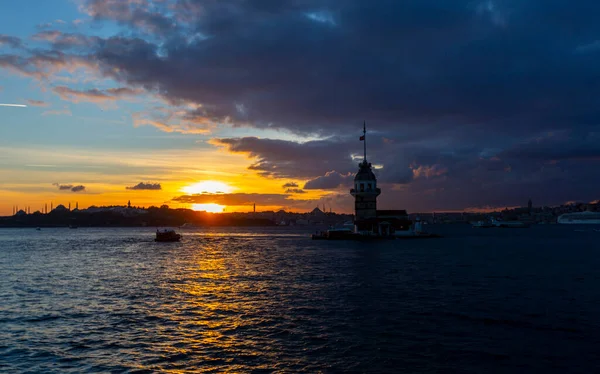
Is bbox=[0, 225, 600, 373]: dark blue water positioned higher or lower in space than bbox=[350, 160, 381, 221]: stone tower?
lower

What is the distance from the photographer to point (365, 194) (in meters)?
118

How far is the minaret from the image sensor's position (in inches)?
4651

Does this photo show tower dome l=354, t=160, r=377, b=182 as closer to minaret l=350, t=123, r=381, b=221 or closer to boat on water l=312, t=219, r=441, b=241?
minaret l=350, t=123, r=381, b=221

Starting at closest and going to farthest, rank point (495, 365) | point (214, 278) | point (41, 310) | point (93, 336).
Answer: point (495, 365)
point (93, 336)
point (41, 310)
point (214, 278)

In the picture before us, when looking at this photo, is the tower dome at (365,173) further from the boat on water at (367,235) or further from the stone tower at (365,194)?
the boat on water at (367,235)

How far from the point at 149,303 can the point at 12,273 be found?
31.8 m

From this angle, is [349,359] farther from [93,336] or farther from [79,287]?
[79,287]

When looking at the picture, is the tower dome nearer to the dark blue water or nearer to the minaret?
the minaret

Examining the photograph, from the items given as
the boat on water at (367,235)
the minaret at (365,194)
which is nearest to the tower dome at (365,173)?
the minaret at (365,194)

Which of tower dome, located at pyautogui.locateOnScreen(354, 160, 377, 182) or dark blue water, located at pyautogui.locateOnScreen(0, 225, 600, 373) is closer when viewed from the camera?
dark blue water, located at pyautogui.locateOnScreen(0, 225, 600, 373)

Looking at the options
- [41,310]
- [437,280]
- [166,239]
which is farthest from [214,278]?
[166,239]

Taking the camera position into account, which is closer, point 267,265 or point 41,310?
point 41,310

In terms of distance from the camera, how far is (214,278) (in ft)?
166

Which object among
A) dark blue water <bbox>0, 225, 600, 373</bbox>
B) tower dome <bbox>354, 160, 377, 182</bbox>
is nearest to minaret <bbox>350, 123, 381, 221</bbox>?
tower dome <bbox>354, 160, 377, 182</bbox>
